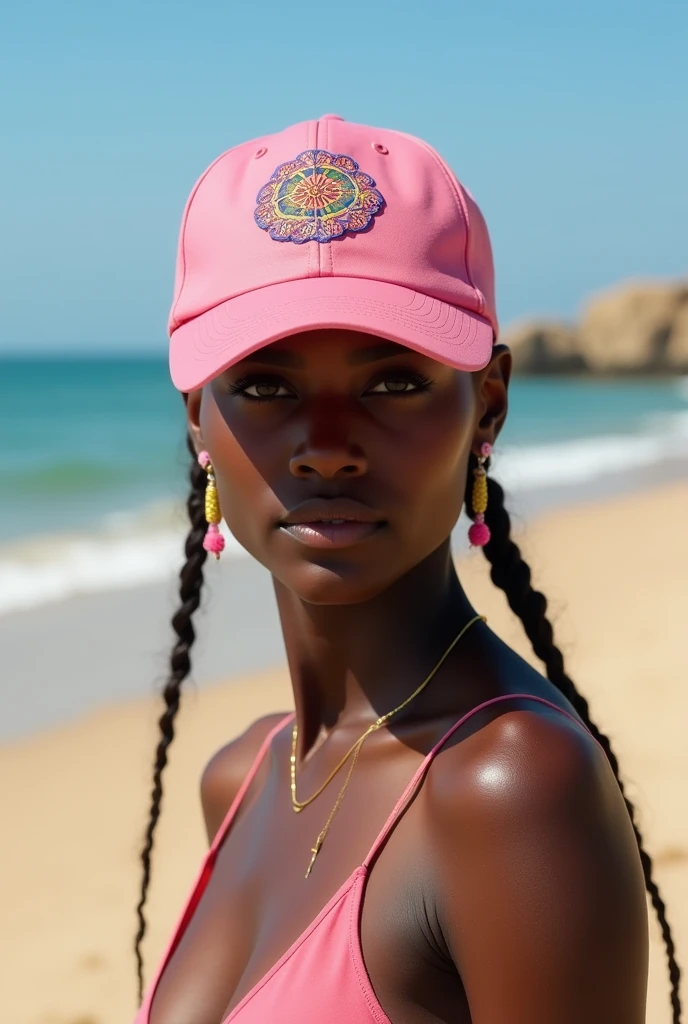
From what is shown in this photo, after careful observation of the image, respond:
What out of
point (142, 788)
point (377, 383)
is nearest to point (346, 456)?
point (377, 383)

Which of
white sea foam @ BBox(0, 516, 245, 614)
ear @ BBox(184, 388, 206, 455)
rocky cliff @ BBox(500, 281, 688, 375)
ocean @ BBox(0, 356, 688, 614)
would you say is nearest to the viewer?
ear @ BBox(184, 388, 206, 455)

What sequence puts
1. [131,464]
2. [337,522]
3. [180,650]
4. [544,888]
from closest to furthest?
[544,888] < [337,522] < [180,650] < [131,464]

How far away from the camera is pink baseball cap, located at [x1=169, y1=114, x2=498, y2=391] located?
168 centimetres

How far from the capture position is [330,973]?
5.17 feet

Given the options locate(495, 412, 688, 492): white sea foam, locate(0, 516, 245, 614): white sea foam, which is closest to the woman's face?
locate(0, 516, 245, 614): white sea foam

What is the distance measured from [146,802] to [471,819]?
12.9 feet

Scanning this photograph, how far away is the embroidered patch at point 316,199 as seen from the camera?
1731mm

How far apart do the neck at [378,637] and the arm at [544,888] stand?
1.22 ft

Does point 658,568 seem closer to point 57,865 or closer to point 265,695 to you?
point 265,695

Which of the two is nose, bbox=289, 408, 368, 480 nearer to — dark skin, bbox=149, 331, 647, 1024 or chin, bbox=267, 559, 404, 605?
dark skin, bbox=149, 331, 647, 1024

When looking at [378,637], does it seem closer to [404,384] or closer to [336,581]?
[336,581]

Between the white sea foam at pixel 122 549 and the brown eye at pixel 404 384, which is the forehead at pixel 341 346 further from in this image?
the white sea foam at pixel 122 549

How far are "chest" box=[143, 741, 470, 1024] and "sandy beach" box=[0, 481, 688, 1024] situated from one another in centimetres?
80

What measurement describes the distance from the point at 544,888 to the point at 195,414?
3.30 ft
